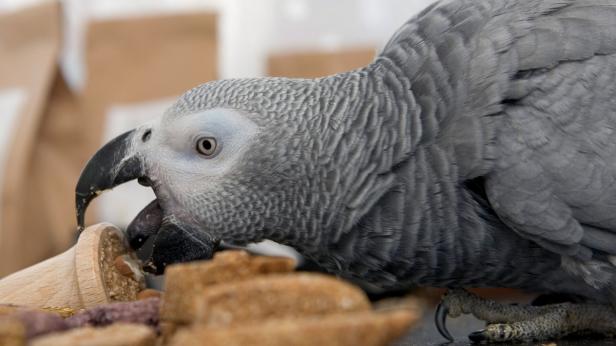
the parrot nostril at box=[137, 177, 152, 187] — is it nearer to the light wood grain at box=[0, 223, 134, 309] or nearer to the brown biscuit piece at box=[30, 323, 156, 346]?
the light wood grain at box=[0, 223, 134, 309]

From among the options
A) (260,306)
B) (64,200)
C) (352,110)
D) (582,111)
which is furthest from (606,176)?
(64,200)

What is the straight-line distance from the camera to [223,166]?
3.46ft

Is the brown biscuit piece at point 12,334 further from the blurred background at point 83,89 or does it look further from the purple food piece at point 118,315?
the blurred background at point 83,89

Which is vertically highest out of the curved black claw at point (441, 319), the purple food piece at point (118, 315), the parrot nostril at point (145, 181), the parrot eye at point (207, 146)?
the parrot eye at point (207, 146)

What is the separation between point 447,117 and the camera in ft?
3.53

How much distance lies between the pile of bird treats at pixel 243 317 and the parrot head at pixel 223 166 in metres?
0.27

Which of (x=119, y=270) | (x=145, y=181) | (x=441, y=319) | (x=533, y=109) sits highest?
(x=533, y=109)

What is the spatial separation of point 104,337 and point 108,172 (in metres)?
0.48

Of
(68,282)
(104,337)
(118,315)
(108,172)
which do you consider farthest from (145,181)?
(104,337)

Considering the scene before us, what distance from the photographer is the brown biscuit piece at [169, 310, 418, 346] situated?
57 cm

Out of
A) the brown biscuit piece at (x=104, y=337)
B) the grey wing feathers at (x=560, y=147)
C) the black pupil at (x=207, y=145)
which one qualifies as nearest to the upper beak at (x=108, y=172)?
the black pupil at (x=207, y=145)

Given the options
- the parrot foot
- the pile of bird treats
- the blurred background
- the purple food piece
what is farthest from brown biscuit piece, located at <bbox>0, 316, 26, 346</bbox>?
the blurred background

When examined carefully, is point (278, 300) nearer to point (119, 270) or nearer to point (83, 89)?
point (119, 270)

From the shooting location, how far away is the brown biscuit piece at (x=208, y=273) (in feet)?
2.41
